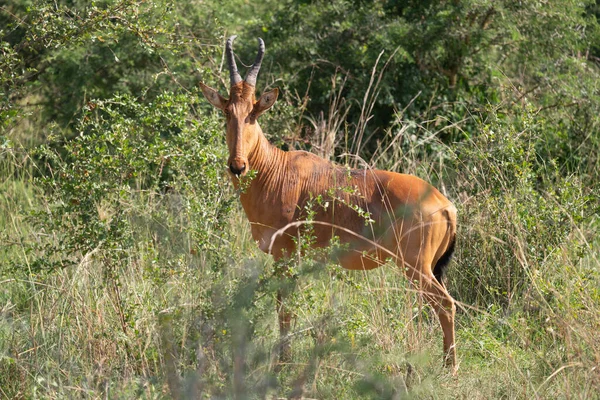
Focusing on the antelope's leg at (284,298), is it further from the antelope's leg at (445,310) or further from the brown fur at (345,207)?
the antelope's leg at (445,310)

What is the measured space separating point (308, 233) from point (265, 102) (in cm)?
123

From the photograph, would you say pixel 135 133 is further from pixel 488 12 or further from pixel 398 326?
pixel 488 12

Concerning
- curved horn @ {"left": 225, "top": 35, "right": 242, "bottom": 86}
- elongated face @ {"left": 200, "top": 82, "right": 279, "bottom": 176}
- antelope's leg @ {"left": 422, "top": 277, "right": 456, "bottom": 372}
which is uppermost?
curved horn @ {"left": 225, "top": 35, "right": 242, "bottom": 86}

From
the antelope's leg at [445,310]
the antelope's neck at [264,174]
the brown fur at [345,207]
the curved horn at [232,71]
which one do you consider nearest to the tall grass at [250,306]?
the antelope's leg at [445,310]

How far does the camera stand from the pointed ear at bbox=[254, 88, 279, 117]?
263 inches

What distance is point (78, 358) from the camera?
557 cm

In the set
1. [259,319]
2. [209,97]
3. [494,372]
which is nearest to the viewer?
[259,319]

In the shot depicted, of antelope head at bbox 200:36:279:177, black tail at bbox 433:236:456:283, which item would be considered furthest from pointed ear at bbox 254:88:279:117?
black tail at bbox 433:236:456:283

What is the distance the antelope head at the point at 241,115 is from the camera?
6.34 metres

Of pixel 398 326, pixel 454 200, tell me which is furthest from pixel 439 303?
pixel 454 200

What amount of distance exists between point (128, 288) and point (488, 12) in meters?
6.01

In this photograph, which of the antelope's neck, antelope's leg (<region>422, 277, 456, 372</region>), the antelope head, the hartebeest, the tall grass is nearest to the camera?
the tall grass

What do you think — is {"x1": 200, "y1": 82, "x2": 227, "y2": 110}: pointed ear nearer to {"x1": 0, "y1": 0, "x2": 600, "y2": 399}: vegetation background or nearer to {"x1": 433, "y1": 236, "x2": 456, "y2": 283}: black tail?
{"x1": 0, "y1": 0, "x2": 600, "y2": 399}: vegetation background

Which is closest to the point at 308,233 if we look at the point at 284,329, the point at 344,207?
the point at 344,207
